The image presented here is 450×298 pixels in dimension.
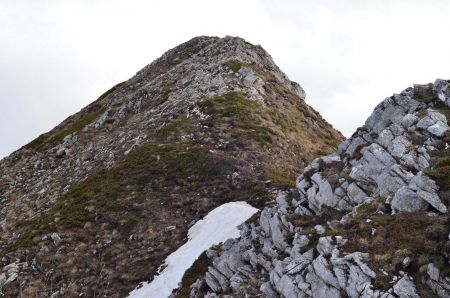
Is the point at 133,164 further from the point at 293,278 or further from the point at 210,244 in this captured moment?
the point at 293,278

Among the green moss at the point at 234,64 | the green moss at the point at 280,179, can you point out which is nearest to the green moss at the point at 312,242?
the green moss at the point at 280,179

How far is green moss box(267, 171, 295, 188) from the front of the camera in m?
40.9

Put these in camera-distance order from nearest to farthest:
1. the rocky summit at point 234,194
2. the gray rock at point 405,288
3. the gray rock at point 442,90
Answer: the gray rock at point 405,288
the rocky summit at point 234,194
the gray rock at point 442,90

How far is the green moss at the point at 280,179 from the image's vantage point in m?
40.9

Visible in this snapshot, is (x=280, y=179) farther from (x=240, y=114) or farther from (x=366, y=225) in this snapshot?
(x=366, y=225)

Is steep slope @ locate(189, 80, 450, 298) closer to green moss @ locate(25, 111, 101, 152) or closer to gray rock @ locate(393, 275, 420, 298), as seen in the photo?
gray rock @ locate(393, 275, 420, 298)

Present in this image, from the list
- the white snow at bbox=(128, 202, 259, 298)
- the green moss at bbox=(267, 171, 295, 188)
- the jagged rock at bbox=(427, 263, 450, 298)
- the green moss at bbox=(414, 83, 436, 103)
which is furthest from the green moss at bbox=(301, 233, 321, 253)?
the green moss at bbox=(267, 171, 295, 188)

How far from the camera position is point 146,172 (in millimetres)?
45594

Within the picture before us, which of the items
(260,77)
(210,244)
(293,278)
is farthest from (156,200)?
(260,77)

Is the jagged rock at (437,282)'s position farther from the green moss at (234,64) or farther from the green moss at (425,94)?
the green moss at (234,64)

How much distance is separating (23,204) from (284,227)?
34.5 m

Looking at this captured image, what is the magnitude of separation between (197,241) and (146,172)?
12632 mm

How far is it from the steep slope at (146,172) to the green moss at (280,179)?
178 millimetres

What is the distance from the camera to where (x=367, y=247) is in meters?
20.0
